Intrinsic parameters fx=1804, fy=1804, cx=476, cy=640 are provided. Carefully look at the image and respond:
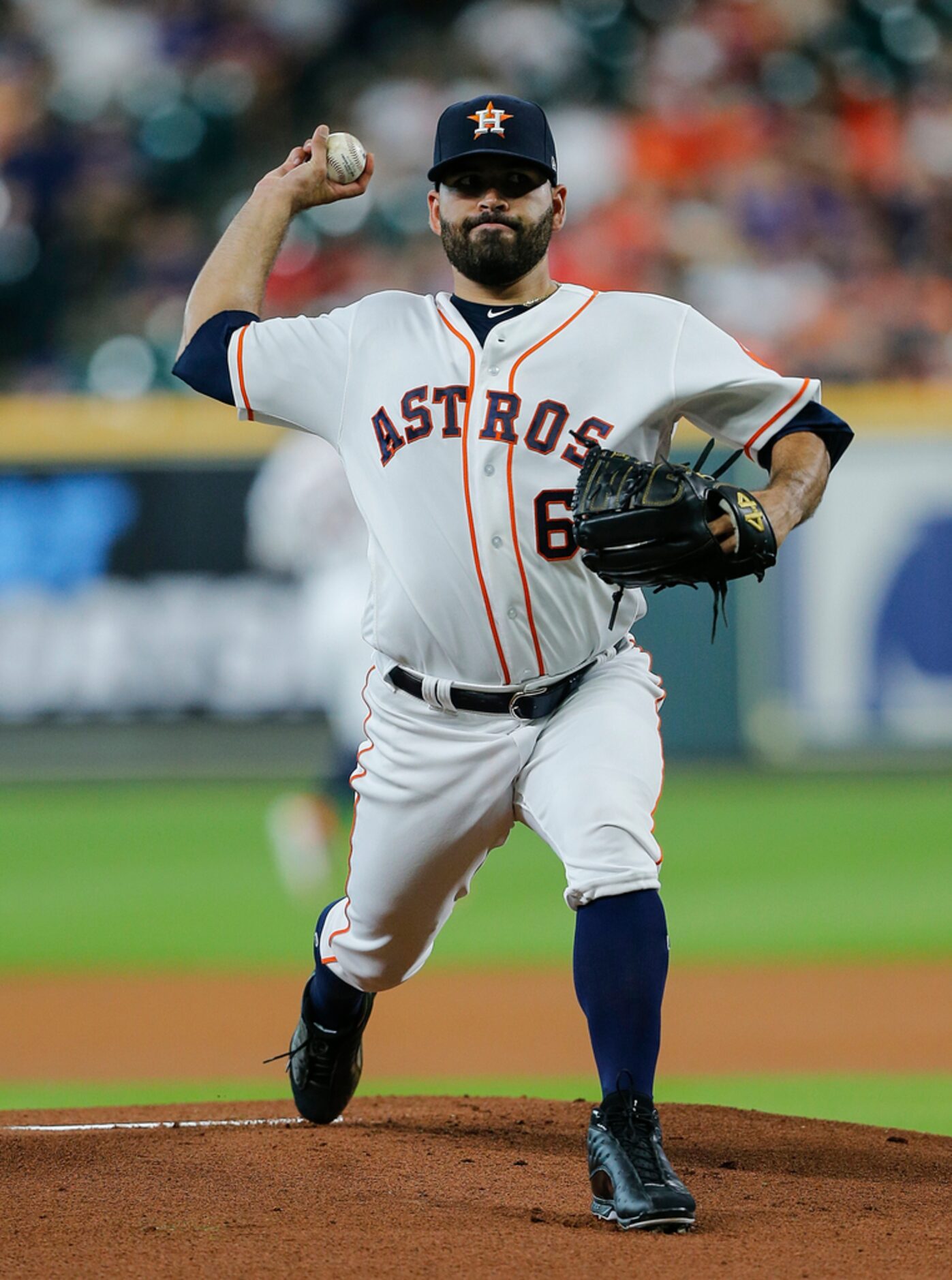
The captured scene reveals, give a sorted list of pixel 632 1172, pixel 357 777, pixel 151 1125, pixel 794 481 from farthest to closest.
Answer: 1. pixel 151 1125
2. pixel 357 777
3. pixel 794 481
4. pixel 632 1172

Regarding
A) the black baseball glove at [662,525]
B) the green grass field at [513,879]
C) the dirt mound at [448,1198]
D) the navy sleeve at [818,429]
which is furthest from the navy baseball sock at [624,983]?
the green grass field at [513,879]

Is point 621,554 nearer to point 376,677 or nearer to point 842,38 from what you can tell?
point 376,677

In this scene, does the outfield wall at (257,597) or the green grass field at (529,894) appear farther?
the outfield wall at (257,597)

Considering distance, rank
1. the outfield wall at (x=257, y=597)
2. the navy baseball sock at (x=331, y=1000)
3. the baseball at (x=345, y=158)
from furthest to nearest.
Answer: the outfield wall at (x=257, y=597), the navy baseball sock at (x=331, y=1000), the baseball at (x=345, y=158)

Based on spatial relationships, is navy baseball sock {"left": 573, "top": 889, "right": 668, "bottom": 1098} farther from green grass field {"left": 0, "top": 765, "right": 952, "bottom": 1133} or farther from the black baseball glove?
green grass field {"left": 0, "top": 765, "right": 952, "bottom": 1133}

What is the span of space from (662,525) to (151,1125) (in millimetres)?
1803

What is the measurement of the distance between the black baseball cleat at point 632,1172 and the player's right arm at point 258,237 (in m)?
1.69

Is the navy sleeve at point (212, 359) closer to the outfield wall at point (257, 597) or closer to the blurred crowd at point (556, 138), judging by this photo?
the outfield wall at point (257, 597)

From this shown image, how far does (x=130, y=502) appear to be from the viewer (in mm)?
11133

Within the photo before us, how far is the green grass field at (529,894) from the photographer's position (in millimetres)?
4957

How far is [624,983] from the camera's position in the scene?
300cm

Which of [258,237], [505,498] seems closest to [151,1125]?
[505,498]

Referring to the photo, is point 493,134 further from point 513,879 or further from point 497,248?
point 513,879

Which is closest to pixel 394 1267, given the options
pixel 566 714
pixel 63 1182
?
pixel 63 1182
